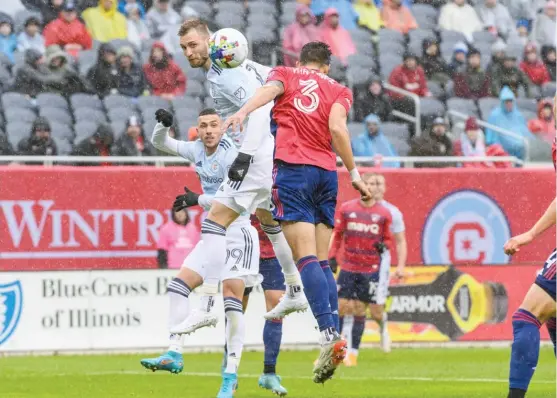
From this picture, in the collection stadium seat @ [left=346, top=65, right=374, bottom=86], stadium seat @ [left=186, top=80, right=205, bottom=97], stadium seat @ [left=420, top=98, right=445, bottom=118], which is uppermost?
stadium seat @ [left=346, top=65, right=374, bottom=86]

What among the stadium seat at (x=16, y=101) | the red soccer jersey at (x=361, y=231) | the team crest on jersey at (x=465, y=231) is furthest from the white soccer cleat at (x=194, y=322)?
the stadium seat at (x=16, y=101)

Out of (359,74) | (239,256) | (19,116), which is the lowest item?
(239,256)

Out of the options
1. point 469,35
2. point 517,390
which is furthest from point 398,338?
point 517,390

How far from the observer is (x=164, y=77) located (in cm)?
1980

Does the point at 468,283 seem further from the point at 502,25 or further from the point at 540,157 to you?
the point at 502,25

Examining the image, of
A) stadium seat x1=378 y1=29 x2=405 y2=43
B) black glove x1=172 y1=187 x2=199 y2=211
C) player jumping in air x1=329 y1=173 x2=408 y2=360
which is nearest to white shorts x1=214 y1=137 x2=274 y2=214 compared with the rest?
black glove x1=172 y1=187 x2=199 y2=211

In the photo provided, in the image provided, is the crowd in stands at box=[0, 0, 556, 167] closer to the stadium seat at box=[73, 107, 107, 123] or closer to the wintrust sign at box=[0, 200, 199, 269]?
the stadium seat at box=[73, 107, 107, 123]

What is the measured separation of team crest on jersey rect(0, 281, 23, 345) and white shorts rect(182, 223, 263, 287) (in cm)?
563

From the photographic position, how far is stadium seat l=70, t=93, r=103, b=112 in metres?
19.0

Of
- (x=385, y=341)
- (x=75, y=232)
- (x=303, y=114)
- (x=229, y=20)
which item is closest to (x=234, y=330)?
(x=303, y=114)

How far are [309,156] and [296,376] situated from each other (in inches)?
175

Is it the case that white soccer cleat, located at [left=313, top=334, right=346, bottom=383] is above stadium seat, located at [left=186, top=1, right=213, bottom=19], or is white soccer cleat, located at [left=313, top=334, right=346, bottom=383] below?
below

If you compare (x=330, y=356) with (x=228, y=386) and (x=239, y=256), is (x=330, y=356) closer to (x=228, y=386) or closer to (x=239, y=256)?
(x=228, y=386)

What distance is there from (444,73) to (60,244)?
866 cm
